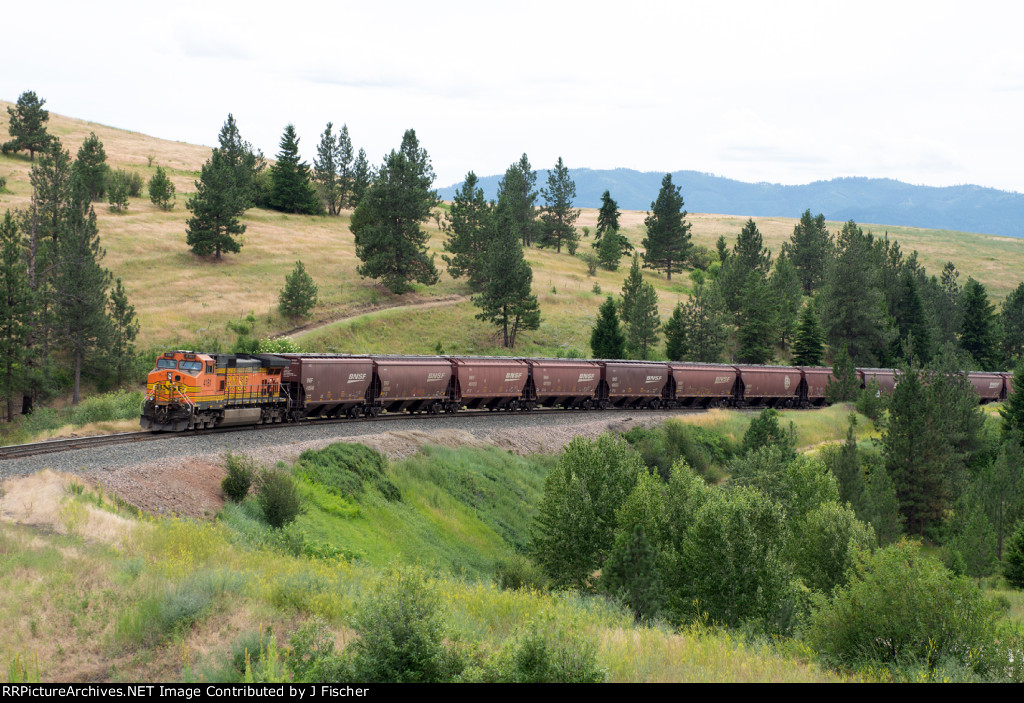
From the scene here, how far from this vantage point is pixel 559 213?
124 metres

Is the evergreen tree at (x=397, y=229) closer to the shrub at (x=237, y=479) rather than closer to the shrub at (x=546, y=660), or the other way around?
the shrub at (x=237, y=479)

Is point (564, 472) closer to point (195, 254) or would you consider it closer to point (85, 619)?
point (85, 619)

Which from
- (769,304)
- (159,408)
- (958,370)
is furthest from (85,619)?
(769,304)

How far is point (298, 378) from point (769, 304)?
54.6 metres

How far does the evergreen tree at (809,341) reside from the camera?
77688mm

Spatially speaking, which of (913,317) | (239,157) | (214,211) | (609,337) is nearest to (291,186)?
(239,157)

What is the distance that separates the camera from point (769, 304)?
254 ft

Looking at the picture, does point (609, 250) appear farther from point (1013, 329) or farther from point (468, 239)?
point (1013, 329)

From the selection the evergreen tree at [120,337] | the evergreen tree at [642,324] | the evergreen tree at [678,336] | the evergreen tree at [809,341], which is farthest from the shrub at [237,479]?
the evergreen tree at [809,341]

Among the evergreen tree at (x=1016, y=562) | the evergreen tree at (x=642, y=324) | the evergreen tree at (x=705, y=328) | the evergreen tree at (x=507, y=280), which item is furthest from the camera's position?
the evergreen tree at (x=642, y=324)

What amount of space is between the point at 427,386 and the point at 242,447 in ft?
50.4

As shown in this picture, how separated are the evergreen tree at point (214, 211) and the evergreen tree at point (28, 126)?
145 ft

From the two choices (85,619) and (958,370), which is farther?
(958,370)
